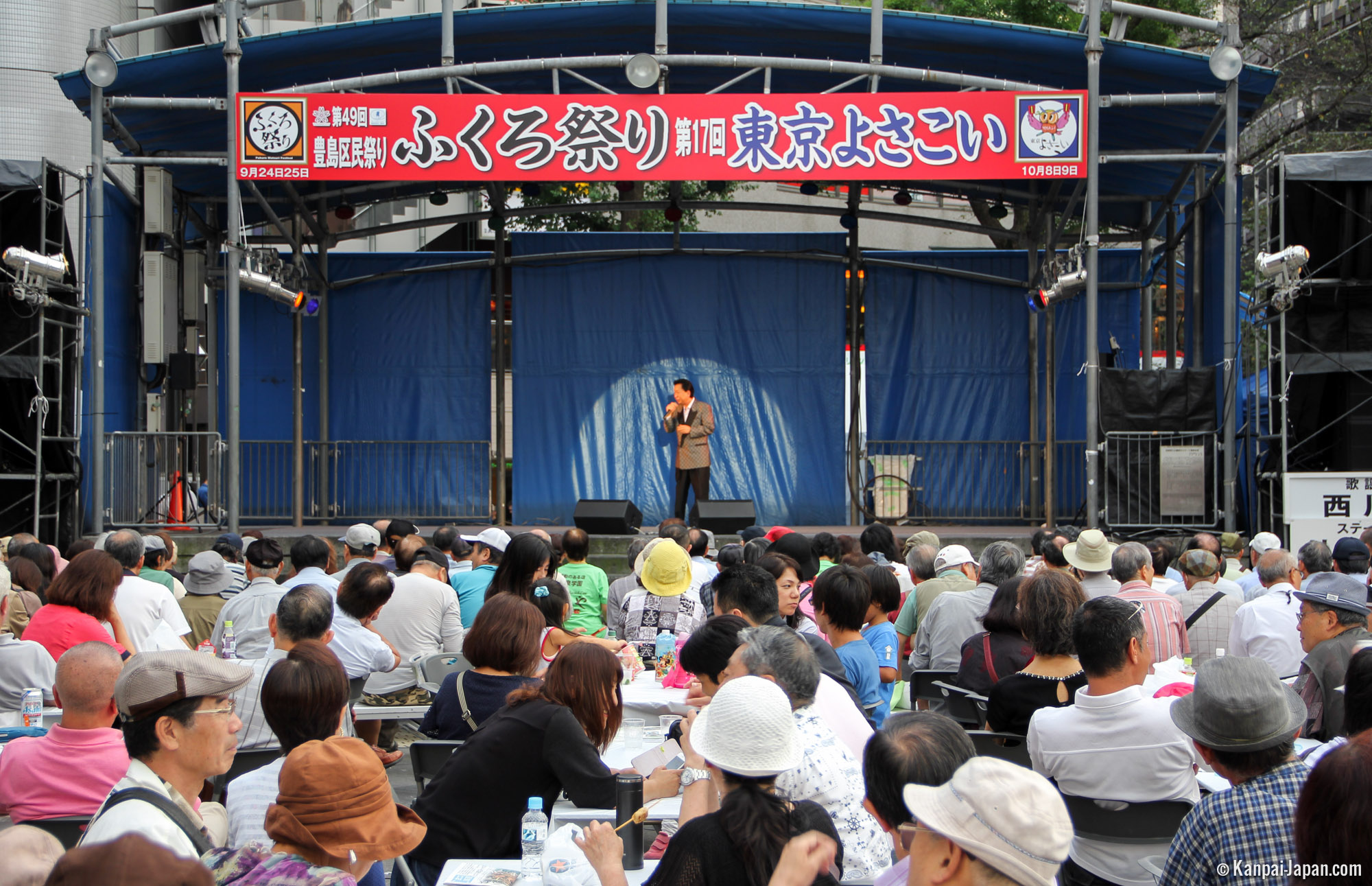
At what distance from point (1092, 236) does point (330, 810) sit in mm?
10122

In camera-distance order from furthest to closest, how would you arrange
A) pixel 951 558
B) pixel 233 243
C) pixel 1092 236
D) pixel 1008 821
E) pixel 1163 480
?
pixel 1163 480 < pixel 233 243 < pixel 1092 236 < pixel 951 558 < pixel 1008 821

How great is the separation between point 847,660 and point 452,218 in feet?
38.4

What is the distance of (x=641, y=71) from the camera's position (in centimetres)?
1143

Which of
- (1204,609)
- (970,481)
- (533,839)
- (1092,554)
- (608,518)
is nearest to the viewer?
(533,839)

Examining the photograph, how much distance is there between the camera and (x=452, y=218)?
50.6ft

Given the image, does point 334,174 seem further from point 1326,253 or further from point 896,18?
point 1326,253

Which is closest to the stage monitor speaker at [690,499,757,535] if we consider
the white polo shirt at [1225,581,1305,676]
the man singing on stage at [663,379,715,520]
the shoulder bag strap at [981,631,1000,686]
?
the man singing on stage at [663,379,715,520]

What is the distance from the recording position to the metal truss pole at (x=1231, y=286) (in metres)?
11.6

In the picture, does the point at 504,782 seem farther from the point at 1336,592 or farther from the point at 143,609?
the point at 143,609

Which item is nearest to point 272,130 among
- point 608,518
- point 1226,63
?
point 608,518

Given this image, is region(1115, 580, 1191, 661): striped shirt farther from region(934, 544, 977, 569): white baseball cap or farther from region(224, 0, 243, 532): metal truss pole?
region(224, 0, 243, 532): metal truss pole

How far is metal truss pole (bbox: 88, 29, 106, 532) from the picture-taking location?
1175cm

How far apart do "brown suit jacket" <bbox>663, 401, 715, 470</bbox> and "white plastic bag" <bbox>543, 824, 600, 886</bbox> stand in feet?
35.6

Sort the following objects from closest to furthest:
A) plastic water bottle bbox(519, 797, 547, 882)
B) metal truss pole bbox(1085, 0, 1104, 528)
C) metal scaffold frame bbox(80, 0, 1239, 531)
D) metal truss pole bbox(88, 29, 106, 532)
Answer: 1. plastic water bottle bbox(519, 797, 547, 882)
2. metal truss pole bbox(1085, 0, 1104, 528)
3. metal scaffold frame bbox(80, 0, 1239, 531)
4. metal truss pole bbox(88, 29, 106, 532)
